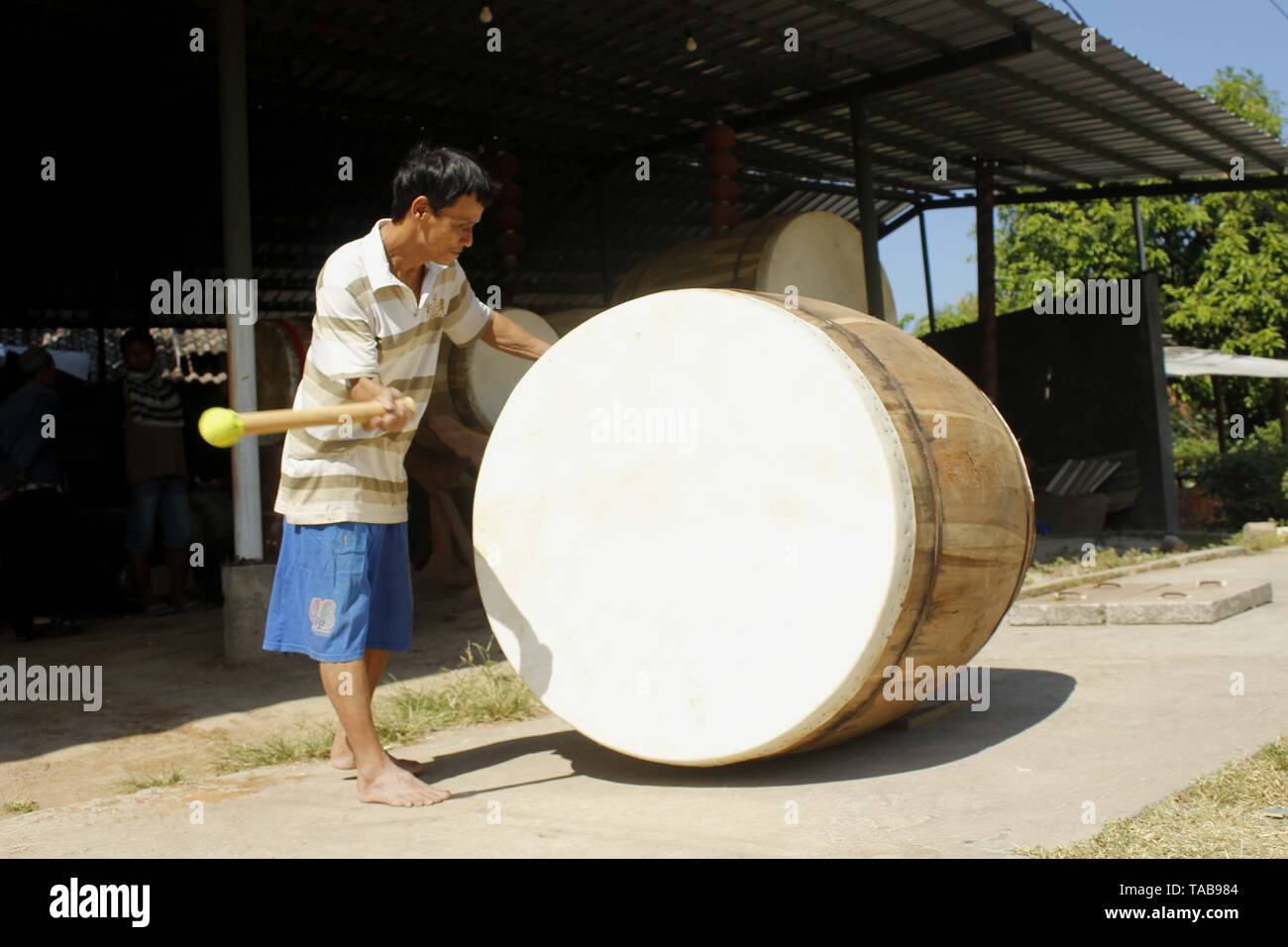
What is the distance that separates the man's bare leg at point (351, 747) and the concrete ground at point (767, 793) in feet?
0.19

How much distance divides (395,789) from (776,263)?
4.45 meters

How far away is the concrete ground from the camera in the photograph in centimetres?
239

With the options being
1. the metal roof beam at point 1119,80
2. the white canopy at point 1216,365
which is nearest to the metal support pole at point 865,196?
the metal roof beam at point 1119,80

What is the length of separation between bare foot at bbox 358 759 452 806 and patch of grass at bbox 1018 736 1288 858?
134cm

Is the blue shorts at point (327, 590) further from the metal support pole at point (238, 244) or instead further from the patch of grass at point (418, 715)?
the metal support pole at point (238, 244)

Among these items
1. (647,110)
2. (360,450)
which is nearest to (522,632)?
(360,450)

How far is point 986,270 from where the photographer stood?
10.1m

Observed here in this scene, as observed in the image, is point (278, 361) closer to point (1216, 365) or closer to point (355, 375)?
point (355, 375)

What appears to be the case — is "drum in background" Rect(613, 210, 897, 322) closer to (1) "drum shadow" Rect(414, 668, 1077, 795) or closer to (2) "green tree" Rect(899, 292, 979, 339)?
(1) "drum shadow" Rect(414, 668, 1077, 795)

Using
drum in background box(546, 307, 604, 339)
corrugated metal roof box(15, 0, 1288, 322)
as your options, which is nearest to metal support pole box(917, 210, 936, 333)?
corrugated metal roof box(15, 0, 1288, 322)

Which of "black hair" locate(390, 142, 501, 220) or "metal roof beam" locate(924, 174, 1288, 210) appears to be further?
"metal roof beam" locate(924, 174, 1288, 210)

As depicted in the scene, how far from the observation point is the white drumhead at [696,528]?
2695 millimetres

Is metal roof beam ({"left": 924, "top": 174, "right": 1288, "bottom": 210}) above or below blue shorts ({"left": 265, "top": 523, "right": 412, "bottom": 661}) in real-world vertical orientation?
above
